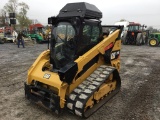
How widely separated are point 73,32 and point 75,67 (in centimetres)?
94

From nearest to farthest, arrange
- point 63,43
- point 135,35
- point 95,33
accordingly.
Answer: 1. point 63,43
2. point 95,33
3. point 135,35

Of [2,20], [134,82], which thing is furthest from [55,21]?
[2,20]

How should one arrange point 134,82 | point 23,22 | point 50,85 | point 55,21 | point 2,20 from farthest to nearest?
1. point 2,20
2. point 23,22
3. point 134,82
4. point 55,21
5. point 50,85

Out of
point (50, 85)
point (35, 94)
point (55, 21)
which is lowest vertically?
point (35, 94)

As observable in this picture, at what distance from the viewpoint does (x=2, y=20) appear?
1938 inches

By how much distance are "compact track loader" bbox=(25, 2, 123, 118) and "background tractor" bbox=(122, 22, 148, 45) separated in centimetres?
1573

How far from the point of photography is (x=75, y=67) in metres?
4.19

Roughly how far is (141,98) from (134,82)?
1518 mm

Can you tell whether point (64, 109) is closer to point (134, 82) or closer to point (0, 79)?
point (134, 82)

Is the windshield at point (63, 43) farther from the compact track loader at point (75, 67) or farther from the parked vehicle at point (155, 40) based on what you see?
the parked vehicle at point (155, 40)

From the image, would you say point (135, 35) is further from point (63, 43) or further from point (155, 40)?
point (63, 43)

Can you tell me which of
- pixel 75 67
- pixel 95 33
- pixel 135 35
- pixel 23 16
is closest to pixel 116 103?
pixel 75 67

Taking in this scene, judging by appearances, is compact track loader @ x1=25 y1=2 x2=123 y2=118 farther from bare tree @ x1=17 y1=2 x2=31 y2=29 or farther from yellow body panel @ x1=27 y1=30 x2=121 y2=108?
bare tree @ x1=17 y1=2 x2=31 y2=29

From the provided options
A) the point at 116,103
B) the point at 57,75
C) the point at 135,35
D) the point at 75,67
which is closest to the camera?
the point at 75,67
